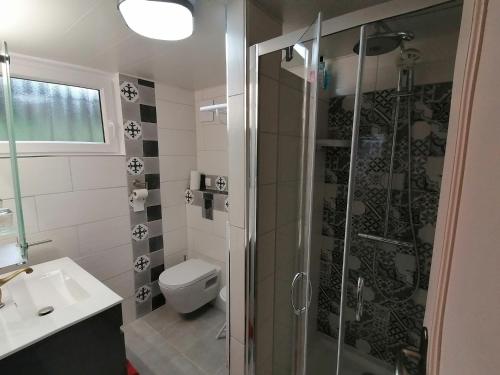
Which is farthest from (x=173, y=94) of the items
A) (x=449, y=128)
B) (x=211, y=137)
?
(x=449, y=128)

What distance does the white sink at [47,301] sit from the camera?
0.92 metres

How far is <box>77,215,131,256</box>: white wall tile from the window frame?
1.76 feet

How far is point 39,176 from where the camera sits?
1529mm

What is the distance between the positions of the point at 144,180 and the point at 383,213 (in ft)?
6.04

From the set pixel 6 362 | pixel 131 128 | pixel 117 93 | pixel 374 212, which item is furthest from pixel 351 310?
pixel 117 93

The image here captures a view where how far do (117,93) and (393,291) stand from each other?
2.40m

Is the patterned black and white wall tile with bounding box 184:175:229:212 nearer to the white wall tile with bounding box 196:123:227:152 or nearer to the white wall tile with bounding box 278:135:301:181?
the white wall tile with bounding box 196:123:227:152

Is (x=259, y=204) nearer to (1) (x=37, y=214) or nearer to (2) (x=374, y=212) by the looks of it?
(2) (x=374, y=212)

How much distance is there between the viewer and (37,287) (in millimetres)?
1261

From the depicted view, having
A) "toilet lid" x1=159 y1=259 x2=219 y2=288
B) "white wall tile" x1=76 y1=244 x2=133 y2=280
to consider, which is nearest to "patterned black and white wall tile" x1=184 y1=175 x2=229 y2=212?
"toilet lid" x1=159 y1=259 x2=219 y2=288

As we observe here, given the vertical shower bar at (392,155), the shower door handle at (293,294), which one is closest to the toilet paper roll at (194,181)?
the shower door handle at (293,294)

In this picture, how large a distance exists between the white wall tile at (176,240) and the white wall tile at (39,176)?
0.93 m

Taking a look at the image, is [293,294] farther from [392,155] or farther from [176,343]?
[176,343]

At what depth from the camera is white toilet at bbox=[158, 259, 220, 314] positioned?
194cm
